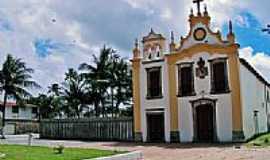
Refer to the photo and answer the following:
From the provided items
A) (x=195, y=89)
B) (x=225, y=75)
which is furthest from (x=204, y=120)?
(x=225, y=75)

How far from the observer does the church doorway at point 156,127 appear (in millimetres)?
29344

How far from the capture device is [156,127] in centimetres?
2959

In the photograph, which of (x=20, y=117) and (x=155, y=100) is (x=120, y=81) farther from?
(x=20, y=117)

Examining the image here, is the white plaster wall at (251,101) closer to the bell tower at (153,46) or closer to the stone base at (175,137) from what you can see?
the stone base at (175,137)

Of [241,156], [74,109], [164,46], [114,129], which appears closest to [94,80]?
[74,109]

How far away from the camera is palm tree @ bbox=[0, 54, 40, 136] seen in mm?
43281

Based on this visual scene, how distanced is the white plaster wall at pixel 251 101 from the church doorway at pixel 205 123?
2024 mm

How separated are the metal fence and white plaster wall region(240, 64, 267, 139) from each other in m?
8.11

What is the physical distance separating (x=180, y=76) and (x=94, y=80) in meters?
17.4

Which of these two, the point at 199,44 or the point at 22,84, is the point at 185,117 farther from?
the point at 22,84

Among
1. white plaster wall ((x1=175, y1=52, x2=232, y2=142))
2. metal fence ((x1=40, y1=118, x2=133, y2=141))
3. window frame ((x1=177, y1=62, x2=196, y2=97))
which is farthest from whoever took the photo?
metal fence ((x1=40, y1=118, x2=133, y2=141))

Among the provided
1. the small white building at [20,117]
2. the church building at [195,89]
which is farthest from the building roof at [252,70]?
the small white building at [20,117]

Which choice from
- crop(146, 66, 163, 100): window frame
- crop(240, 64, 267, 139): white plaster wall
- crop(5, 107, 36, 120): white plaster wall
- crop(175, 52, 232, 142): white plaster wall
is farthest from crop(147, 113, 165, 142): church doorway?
crop(5, 107, 36, 120): white plaster wall

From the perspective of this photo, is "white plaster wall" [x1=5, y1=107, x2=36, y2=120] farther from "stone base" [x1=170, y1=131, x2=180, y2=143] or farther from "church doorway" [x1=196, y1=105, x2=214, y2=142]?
"church doorway" [x1=196, y1=105, x2=214, y2=142]
